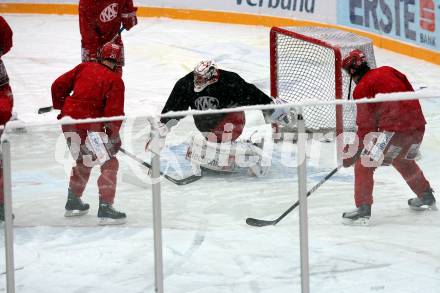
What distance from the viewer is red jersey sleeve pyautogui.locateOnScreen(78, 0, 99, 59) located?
7.01 metres

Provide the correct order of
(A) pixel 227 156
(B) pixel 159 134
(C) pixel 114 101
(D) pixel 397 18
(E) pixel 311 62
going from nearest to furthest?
(B) pixel 159 134 < (A) pixel 227 156 < (C) pixel 114 101 < (E) pixel 311 62 < (D) pixel 397 18

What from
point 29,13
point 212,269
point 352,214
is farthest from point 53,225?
point 29,13

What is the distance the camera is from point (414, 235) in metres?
3.73

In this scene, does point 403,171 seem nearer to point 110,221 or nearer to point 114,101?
point 110,221

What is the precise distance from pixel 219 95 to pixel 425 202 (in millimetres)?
2235

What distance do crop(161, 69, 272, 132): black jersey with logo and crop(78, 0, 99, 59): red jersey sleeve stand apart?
1.29m

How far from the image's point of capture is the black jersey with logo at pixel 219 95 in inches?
228

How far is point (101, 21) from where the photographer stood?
7.00 metres

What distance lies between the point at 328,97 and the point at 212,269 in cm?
313

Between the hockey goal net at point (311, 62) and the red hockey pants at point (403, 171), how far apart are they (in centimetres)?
250

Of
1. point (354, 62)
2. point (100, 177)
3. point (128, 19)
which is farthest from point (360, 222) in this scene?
point (128, 19)

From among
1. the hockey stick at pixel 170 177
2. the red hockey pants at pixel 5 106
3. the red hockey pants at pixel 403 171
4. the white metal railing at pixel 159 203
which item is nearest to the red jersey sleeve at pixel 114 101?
the red hockey pants at pixel 5 106

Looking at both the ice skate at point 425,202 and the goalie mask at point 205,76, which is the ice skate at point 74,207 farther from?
the goalie mask at point 205,76

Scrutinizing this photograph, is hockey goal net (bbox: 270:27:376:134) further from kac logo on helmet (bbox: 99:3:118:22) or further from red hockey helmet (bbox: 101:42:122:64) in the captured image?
red hockey helmet (bbox: 101:42:122:64)
